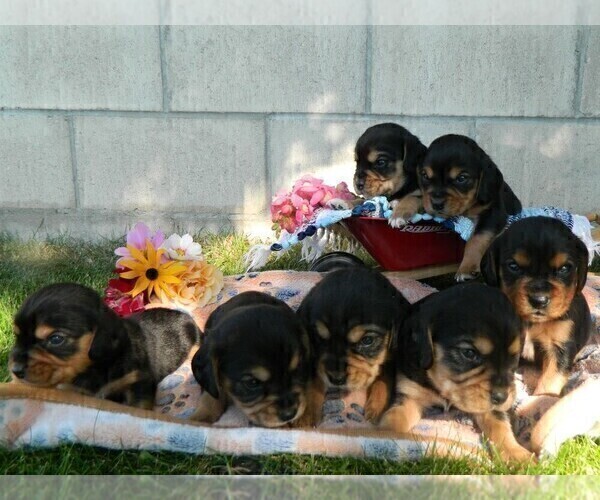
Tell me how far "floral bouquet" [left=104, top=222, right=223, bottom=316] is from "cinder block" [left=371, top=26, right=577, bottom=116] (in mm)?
2499

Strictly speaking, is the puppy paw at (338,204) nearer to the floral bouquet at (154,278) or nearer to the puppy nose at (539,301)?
the floral bouquet at (154,278)

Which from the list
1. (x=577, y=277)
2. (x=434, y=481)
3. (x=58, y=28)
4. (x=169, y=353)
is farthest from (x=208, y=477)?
(x=58, y=28)

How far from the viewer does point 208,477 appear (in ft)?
→ 8.30

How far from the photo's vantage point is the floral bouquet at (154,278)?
4.06m

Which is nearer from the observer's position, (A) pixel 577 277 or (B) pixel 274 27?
(A) pixel 577 277

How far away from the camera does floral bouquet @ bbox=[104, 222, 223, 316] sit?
406 cm

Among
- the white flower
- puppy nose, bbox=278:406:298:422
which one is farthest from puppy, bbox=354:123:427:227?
puppy nose, bbox=278:406:298:422

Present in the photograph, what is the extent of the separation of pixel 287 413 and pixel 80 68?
14.3 feet

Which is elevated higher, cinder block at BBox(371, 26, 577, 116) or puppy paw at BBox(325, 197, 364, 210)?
cinder block at BBox(371, 26, 577, 116)

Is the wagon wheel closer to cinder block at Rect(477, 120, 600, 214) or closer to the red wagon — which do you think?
the red wagon

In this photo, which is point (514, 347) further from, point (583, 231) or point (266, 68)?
point (266, 68)

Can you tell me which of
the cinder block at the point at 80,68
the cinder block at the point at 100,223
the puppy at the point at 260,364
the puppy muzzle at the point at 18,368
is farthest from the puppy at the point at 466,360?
the cinder block at the point at 80,68

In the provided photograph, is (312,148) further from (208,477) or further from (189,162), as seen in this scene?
(208,477)

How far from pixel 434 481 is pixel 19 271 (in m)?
3.93
